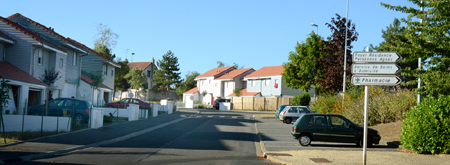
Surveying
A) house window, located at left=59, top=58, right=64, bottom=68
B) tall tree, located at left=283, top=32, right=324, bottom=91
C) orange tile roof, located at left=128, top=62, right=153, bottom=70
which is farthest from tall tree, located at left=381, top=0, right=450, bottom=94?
orange tile roof, located at left=128, top=62, right=153, bottom=70

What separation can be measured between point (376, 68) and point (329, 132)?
6422 millimetres

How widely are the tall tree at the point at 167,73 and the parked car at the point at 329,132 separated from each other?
245ft

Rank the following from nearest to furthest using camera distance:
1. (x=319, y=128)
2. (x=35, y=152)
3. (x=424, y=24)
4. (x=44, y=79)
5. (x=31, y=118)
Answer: (x=35, y=152), (x=424, y=24), (x=319, y=128), (x=31, y=118), (x=44, y=79)

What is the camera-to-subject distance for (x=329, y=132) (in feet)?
52.4

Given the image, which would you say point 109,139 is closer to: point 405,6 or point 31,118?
point 31,118

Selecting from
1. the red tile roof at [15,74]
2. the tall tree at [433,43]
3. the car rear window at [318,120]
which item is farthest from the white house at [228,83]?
the tall tree at [433,43]

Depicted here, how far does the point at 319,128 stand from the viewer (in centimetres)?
1606

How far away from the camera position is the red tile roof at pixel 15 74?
22400 mm

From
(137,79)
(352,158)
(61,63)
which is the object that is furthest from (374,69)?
(137,79)

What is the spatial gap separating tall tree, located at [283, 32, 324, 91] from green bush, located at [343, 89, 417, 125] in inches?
711

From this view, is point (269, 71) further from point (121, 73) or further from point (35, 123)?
point (35, 123)

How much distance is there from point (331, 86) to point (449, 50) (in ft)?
74.1

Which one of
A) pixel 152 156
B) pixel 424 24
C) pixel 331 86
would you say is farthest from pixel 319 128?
pixel 331 86

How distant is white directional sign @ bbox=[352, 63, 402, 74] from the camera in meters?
9.87
